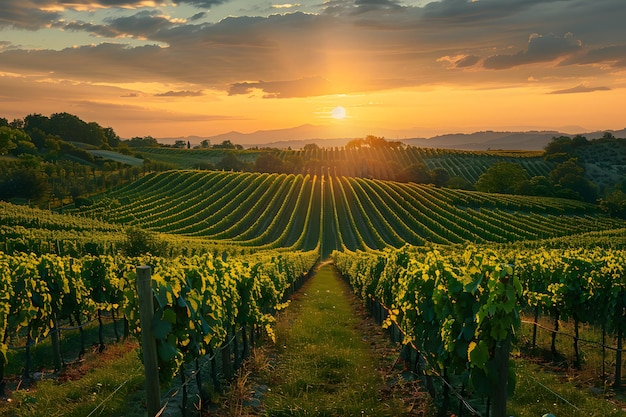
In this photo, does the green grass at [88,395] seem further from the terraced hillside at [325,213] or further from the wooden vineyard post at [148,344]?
the terraced hillside at [325,213]

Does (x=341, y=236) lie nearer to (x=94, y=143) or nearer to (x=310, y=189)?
(x=310, y=189)

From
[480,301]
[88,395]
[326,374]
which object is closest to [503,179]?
[326,374]

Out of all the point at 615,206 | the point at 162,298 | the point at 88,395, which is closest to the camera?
the point at 162,298

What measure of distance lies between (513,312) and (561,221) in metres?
77.2

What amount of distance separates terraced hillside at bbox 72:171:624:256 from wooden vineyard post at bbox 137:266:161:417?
56.7 metres

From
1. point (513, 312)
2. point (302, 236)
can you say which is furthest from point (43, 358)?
point (302, 236)

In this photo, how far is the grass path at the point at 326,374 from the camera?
866 cm

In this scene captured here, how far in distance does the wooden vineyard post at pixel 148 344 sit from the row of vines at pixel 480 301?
12.9 ft

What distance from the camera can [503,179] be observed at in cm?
12281

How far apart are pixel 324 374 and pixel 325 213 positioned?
7755 centimetres

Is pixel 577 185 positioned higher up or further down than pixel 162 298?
higher up

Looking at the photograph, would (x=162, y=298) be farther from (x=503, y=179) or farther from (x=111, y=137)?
(x=111, y=137)

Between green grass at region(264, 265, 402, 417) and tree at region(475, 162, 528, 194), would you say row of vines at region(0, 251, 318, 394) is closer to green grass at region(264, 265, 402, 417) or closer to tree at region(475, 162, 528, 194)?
green grass at region(264, 265, 402, 417)

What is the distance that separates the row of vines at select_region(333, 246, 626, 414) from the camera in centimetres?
634
